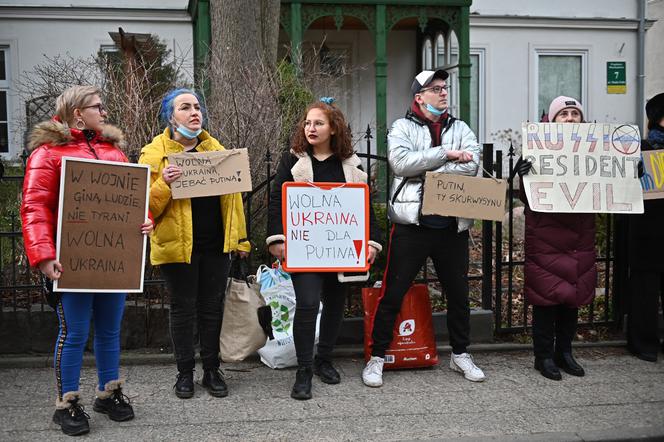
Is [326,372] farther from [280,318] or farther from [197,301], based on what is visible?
[197,301]

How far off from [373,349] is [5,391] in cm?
239

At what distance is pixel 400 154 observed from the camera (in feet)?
15.3

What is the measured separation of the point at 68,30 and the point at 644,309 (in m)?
12.1

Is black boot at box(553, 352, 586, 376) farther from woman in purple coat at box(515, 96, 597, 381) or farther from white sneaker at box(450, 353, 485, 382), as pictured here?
white sneaker at box(450, 353, 485, 382)

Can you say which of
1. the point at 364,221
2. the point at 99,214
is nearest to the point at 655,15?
the point at 364,221

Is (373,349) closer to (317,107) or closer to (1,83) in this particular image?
(317,107)

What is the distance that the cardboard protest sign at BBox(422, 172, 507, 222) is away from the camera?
458cm

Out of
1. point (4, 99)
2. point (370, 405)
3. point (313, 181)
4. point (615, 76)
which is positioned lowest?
point (370, 405)

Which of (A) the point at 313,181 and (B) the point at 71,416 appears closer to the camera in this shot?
(B) the point at 71,416

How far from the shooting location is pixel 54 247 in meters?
3.72

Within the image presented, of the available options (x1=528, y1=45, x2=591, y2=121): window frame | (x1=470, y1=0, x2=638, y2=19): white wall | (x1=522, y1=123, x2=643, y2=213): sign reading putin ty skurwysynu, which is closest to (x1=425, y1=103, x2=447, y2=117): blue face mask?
(x1=522, y1=123, x2=643, y2=213): sign reading putin ty skurwysynu

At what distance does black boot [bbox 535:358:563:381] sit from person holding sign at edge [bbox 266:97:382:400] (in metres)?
1.45

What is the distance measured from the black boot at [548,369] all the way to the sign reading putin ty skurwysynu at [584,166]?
1.09m

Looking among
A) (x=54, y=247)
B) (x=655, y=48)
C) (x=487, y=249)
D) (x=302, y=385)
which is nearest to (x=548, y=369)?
(x=487, y=249)
